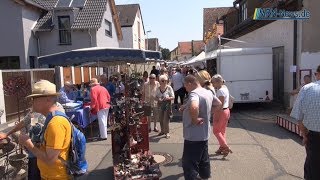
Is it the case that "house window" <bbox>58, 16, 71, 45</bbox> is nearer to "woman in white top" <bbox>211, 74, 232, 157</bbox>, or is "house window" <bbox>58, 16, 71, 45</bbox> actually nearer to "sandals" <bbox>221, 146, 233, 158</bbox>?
"woman in white top" <bbox>211, 74, 232, 157</bbox>

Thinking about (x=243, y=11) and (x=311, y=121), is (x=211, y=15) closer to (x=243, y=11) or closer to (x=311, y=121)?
(x=243, y=11)

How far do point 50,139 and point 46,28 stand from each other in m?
21.2

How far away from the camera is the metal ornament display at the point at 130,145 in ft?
20.1

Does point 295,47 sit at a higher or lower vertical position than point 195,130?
higher

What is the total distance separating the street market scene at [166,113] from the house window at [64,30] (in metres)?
1.85

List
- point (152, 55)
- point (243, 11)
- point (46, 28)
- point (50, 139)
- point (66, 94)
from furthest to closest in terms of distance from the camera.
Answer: point (243, 11)
point (46, 28)
point (152, 55)
point (66, 94)
point (50, 139)

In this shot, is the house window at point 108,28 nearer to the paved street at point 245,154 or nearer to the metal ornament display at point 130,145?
the paved street at point 245,154

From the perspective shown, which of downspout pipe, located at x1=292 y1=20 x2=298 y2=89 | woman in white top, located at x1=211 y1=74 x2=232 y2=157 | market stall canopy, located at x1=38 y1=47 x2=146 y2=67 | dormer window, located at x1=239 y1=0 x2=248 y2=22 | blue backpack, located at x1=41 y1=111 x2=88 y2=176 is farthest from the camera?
dormer window, located at x1=239 y1=0 x2=248 y2=22

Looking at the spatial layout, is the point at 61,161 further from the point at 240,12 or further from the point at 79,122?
the point at 240,12

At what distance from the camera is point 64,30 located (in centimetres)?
2356

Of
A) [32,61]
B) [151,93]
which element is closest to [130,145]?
[151,93]

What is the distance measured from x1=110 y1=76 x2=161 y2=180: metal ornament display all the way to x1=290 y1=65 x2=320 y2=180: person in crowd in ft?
7.80

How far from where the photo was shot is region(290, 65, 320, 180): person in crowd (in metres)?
4.86

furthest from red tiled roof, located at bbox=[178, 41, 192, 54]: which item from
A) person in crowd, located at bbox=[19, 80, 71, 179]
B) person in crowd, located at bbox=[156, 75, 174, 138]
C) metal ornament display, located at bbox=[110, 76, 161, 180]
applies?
person in crowd, located at bbox=[19, 80, 71, 179]
